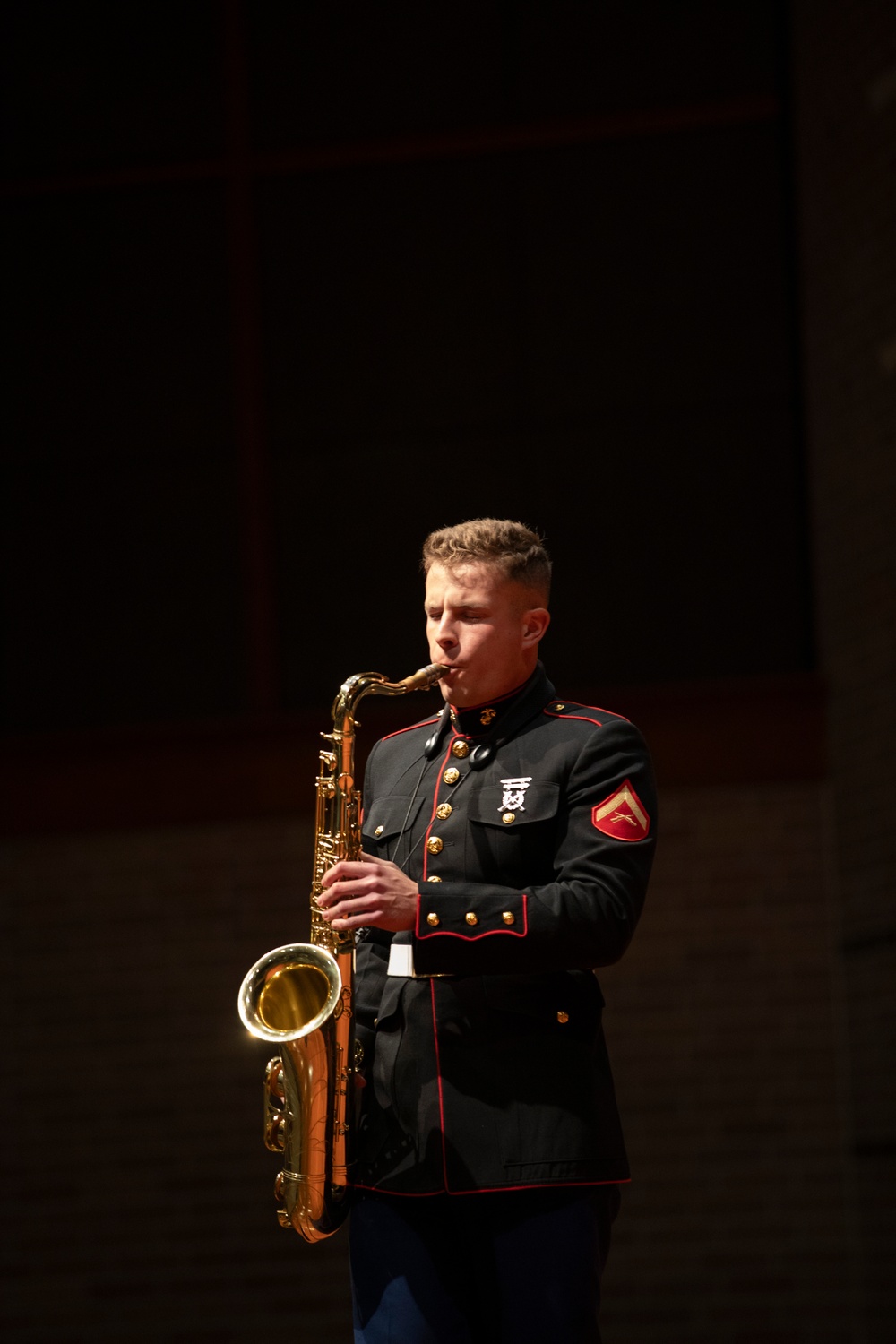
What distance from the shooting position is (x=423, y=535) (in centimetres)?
570

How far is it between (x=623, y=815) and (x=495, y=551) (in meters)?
0.46

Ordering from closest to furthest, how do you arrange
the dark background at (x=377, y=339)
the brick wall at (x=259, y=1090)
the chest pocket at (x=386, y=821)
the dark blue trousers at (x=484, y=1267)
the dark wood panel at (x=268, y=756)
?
1. the dark blue trousers at (x=484, y=1267)
2. the chest pocket at (x=386, y=821)
3. the brick wall at (x=259, y=1090)
4. the dark wood panel at (x=268, y=756)
5. the dark background at (x=377, y=339)

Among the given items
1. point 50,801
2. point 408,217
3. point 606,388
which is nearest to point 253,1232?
point 50,801

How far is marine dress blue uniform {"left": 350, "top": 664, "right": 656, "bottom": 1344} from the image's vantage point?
6.98 ft

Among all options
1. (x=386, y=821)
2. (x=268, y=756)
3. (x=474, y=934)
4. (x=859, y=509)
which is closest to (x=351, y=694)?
(x=386, y=821)

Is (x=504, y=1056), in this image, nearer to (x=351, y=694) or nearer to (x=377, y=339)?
(x=351, y=694)

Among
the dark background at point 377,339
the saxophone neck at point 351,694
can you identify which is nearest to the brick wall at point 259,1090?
the dark background at point 377,339

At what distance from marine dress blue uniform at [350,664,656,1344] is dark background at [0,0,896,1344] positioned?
294 cm

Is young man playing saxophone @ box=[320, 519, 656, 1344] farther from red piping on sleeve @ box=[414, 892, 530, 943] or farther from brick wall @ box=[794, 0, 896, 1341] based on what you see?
brick wall @ box=[794, 0, 896, 1341]

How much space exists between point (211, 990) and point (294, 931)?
0.36 meters

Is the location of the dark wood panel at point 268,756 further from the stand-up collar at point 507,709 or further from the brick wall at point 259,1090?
the stand-up collar at point 507,709

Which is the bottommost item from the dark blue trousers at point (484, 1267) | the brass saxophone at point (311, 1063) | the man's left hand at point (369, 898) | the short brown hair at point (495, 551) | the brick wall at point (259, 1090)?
the brick wall at point (259, 1090)

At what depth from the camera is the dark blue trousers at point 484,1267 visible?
6.89 ft

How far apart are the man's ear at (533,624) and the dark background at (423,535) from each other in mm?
2838
